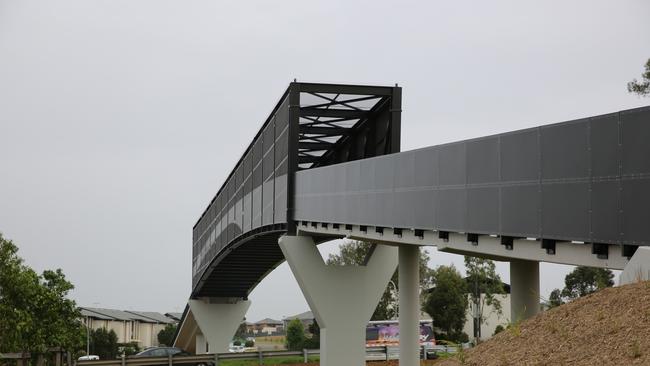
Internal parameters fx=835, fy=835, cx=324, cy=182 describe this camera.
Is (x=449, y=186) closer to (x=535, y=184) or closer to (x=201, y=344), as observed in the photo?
(x=535, y=184)

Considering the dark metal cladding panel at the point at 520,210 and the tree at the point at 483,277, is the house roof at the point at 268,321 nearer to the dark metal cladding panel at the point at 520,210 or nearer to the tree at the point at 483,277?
the tree at the point at 483,277

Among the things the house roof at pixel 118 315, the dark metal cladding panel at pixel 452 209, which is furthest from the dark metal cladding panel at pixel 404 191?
the house roof at pixel 118 315

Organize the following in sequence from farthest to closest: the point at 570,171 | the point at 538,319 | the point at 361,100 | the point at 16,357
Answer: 1. the point at 16,357
2. the point at 361,100
3. the point at 570,171
4. the point at 538,319

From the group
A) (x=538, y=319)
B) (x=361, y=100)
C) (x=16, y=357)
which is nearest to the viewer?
(x=538, y=319)

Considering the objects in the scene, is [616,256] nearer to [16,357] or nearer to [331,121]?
[331,121]

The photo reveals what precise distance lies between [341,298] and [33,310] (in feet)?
53.7

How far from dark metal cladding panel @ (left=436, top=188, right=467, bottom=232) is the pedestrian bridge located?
0.13 ft

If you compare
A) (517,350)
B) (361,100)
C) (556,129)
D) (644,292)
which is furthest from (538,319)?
(361,100)

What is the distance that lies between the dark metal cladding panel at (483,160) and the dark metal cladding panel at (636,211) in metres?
4.03

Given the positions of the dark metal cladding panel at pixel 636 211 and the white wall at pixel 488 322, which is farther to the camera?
the white wall at pixel 488 322

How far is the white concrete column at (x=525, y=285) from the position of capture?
18297 mm

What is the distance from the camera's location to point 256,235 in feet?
120

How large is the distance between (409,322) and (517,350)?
1331 cm

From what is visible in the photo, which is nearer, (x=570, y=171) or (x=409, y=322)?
(x=570, y=171)
